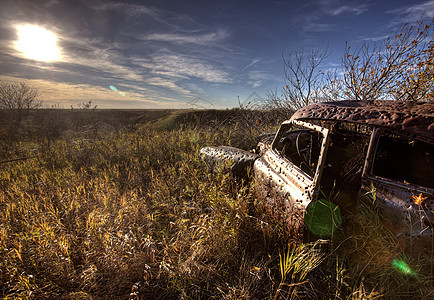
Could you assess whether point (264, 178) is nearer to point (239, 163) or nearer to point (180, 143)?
point (239, 163)

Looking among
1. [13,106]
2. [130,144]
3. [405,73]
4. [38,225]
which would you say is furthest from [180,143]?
[13,106]

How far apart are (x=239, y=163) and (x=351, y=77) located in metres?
4.69

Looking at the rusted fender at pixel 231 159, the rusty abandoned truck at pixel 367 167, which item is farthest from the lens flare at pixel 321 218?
the rusted fender at pixel 231 159

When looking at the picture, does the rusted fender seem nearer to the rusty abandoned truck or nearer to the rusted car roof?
the rusty abandoned truck

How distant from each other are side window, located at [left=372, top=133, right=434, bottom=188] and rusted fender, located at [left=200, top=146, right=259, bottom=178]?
1.68 meters

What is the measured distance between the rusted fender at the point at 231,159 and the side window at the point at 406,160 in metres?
1.68

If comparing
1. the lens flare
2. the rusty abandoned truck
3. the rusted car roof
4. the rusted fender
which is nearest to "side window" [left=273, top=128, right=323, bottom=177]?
the rusty abandoned truck

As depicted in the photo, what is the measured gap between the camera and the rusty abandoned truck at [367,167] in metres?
1.41

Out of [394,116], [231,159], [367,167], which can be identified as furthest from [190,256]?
[394,116]

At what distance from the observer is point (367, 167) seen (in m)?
1.67

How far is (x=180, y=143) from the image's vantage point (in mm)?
5367

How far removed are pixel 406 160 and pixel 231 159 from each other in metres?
2.31

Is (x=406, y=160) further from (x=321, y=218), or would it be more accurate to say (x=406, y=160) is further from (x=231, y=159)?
(x=231, y=159)

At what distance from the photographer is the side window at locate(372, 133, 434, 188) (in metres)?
2.22
